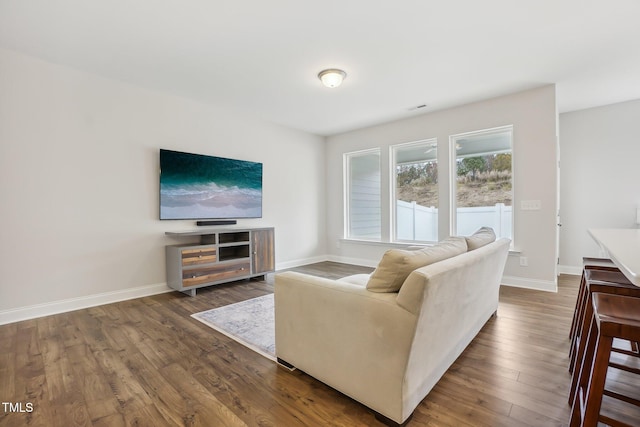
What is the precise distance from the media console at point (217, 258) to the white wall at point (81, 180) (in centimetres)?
33

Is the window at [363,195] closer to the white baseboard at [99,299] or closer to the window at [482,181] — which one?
the window at [482,181]

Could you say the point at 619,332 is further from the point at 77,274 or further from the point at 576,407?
the point at 77,274

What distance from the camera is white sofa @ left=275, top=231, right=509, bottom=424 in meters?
1.35

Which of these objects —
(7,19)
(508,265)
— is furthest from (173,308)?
(508,265)

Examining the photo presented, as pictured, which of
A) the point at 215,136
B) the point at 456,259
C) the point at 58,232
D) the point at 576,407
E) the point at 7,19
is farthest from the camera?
the point at 215,136

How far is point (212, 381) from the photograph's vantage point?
1840 millimetres

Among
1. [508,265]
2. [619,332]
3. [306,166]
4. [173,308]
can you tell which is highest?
[306,166]

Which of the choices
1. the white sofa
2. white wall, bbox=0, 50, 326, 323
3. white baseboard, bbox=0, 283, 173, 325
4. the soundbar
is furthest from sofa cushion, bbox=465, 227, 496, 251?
white baseboard, bbox=0, 283, 173, 325

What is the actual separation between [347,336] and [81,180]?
11.2ft

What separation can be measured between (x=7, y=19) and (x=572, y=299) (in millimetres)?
6076

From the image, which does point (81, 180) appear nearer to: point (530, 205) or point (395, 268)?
point (395, 268)

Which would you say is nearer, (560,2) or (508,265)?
(560,2)

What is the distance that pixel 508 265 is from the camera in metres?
4.07

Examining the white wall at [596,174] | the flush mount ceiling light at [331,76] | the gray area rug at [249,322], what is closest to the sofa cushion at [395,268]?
the gray area rug at [249,322]
